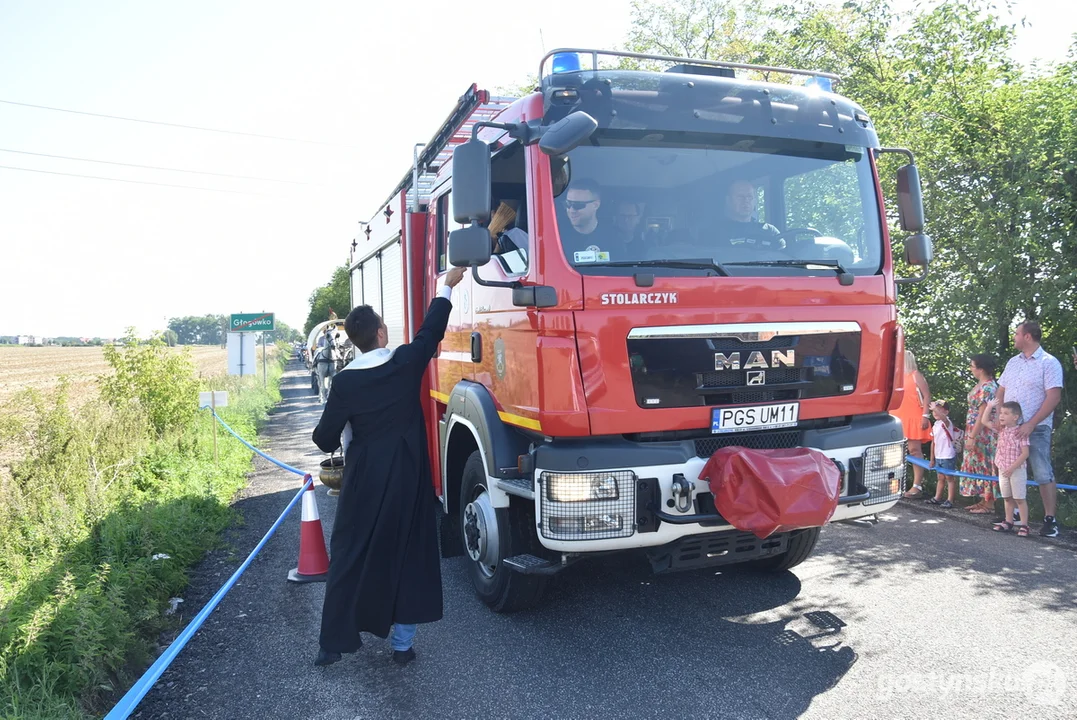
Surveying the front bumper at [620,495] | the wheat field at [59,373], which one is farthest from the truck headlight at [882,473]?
the wheat field at [59,373]

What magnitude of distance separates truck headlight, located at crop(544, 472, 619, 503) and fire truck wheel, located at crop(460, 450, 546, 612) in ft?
2.41

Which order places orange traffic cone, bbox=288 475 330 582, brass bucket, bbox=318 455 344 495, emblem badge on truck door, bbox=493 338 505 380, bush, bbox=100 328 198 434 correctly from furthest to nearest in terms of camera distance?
bush, bbox=100 328 198 434 < brass bucket, bbox=318 455 344 495 < orange traffic cone, bbox=288 475 330 582 < emblem badge on truck door, bbox=493 338 505 380

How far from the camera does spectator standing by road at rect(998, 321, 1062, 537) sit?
5.91m

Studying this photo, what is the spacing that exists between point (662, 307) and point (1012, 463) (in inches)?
157

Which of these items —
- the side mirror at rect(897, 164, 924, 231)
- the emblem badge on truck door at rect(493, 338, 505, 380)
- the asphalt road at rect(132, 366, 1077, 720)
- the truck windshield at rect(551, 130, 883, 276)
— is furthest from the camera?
the side mirror at rect(897, 164, 924, 231)

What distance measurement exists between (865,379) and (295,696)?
343cm

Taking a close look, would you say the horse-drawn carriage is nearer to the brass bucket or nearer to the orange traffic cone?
the brass bucket

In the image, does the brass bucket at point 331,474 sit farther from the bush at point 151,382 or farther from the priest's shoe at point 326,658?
the bush at point 151,382

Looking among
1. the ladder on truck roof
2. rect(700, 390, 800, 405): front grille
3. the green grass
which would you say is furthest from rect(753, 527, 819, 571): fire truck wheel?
the green grass

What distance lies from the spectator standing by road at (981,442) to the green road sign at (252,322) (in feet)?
61.6

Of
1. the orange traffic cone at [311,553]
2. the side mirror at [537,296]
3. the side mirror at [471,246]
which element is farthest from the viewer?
the orange traffic cone at [311,553]

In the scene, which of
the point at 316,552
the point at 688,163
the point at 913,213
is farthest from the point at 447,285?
the point at 913,213

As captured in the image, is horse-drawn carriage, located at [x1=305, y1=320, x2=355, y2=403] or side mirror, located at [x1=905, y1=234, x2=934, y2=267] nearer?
side mirror, located at [x1=905, y1=234, x2=934, y2=267]

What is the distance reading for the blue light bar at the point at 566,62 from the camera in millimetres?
4059
